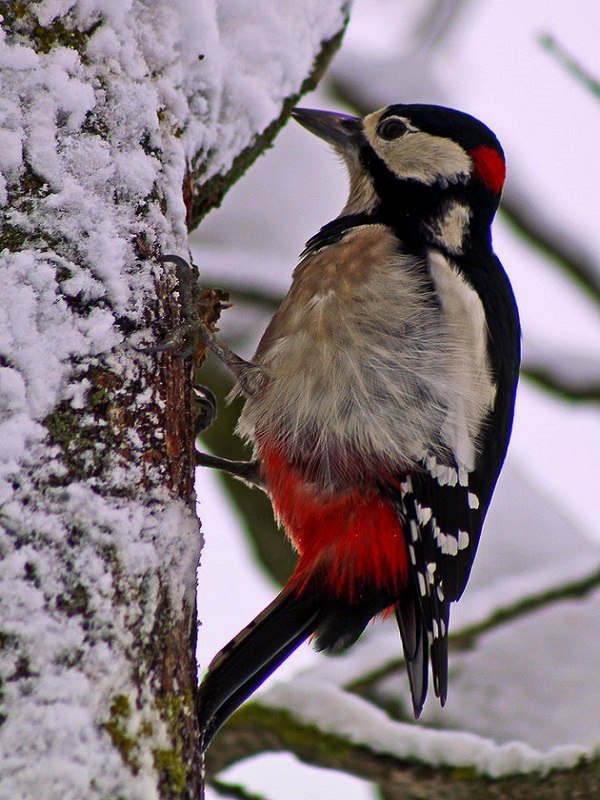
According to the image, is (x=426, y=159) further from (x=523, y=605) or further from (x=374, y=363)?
(x=523, y=605)

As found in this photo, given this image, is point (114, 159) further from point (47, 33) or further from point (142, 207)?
point (47, 33)

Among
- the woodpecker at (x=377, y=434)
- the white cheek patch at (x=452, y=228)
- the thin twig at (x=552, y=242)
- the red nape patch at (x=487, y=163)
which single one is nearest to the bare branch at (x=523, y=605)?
the woodpecker at (x=377, y=434)

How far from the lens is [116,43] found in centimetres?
202

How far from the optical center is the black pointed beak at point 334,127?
3.35 m

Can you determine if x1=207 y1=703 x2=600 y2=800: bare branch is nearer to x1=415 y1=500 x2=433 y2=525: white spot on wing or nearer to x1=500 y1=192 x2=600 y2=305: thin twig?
x1=415 y1=500 x2=433 y2=525: white spot on wing

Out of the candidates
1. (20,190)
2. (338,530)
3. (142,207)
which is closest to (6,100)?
(20,190)

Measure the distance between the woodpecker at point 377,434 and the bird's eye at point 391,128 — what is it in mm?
525

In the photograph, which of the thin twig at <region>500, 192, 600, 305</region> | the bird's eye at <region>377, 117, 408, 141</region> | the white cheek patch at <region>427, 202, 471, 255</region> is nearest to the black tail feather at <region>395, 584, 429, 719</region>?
the white cheek patch at <region>427, 202, 471, 255</region>

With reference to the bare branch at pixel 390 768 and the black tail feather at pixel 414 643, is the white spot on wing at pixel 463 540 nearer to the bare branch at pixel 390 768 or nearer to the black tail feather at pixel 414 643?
the black tail feather at pixel 414 643

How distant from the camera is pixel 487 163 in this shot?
3334mm

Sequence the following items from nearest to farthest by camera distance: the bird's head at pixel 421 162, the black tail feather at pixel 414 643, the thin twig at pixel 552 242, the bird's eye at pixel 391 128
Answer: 1. the black tail feather at pixel 414 643
2. the bird's head at pixel 421 162
3. the bird's eye at pixel 391 128
4. the thin twig at pixel 552 242

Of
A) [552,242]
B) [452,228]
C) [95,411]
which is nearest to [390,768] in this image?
[95,411]

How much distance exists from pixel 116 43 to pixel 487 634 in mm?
2653

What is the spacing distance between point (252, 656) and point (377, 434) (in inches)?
27.5
